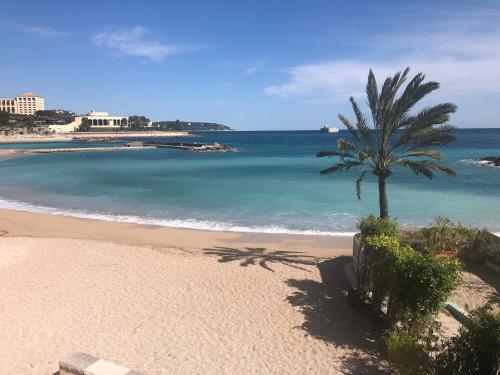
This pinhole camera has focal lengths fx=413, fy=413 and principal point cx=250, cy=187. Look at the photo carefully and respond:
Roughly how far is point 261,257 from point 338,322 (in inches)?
199

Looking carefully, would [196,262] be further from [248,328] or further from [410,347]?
[410,347]

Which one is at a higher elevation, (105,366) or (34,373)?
(105,366)

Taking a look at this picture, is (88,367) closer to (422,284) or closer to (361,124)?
(422,284)

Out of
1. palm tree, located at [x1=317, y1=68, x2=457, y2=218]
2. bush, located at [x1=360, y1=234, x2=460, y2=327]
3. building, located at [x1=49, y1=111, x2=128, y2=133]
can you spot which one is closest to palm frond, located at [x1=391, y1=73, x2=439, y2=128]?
palm tree, located at [x1=317, y1=68, x2=457, y2=218]

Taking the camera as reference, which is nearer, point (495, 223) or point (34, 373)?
point (34, 373)

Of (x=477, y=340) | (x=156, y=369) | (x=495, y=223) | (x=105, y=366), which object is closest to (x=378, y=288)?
(x=477, y=340)

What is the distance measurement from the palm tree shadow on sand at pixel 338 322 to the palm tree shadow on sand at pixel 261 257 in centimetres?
137

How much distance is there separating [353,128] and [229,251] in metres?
6.07

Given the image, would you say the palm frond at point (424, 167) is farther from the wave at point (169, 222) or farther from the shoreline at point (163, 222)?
the wave at point (169, 222)

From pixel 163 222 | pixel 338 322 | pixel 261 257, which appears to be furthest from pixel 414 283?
pixel 163 222

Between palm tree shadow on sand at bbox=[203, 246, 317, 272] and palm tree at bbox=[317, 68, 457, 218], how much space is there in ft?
9.86

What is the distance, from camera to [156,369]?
7.11 metres

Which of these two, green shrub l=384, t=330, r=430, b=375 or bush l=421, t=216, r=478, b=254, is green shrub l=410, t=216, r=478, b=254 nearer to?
bush l=421, t=216, r=478, b=254

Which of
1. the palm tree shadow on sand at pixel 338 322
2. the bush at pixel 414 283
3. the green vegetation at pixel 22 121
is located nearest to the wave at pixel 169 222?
the palm tree shadow on sand at pixel 338 322
